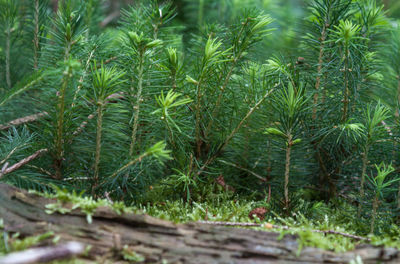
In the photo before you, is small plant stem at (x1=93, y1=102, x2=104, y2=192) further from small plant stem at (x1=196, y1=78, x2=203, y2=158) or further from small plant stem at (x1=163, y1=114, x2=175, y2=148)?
small plant stem at (x1=196, y1=78, x2=203, y2=158)

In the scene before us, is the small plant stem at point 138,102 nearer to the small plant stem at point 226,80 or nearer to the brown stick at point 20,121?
the small plant stem at point 226,80

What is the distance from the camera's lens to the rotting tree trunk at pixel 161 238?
786 mm

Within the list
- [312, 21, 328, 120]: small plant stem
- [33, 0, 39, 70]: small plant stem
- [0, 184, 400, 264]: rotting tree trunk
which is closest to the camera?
[0, 184, 400, 264]: rotting tree trunk

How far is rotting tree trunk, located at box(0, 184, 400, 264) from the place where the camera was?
0.79 meters

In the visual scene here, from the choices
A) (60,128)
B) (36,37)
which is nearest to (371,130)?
(60,128)

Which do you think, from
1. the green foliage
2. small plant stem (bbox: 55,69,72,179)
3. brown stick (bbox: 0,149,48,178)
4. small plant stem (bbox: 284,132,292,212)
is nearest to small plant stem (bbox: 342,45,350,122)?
the green foliage

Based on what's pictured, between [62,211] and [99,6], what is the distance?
1269 mm

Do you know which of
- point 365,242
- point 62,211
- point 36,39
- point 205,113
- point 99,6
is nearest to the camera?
point 62,211

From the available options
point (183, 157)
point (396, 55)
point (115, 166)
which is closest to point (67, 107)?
Answer: point (115, 166)

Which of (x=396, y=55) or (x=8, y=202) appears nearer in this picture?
(x=8, y=202)

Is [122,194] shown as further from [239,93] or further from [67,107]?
[239,93]

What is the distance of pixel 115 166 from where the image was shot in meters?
1.02

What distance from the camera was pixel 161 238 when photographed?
2.70 ft

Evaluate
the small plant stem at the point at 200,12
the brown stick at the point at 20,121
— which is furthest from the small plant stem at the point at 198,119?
the small plant stem at the point at 200,12
